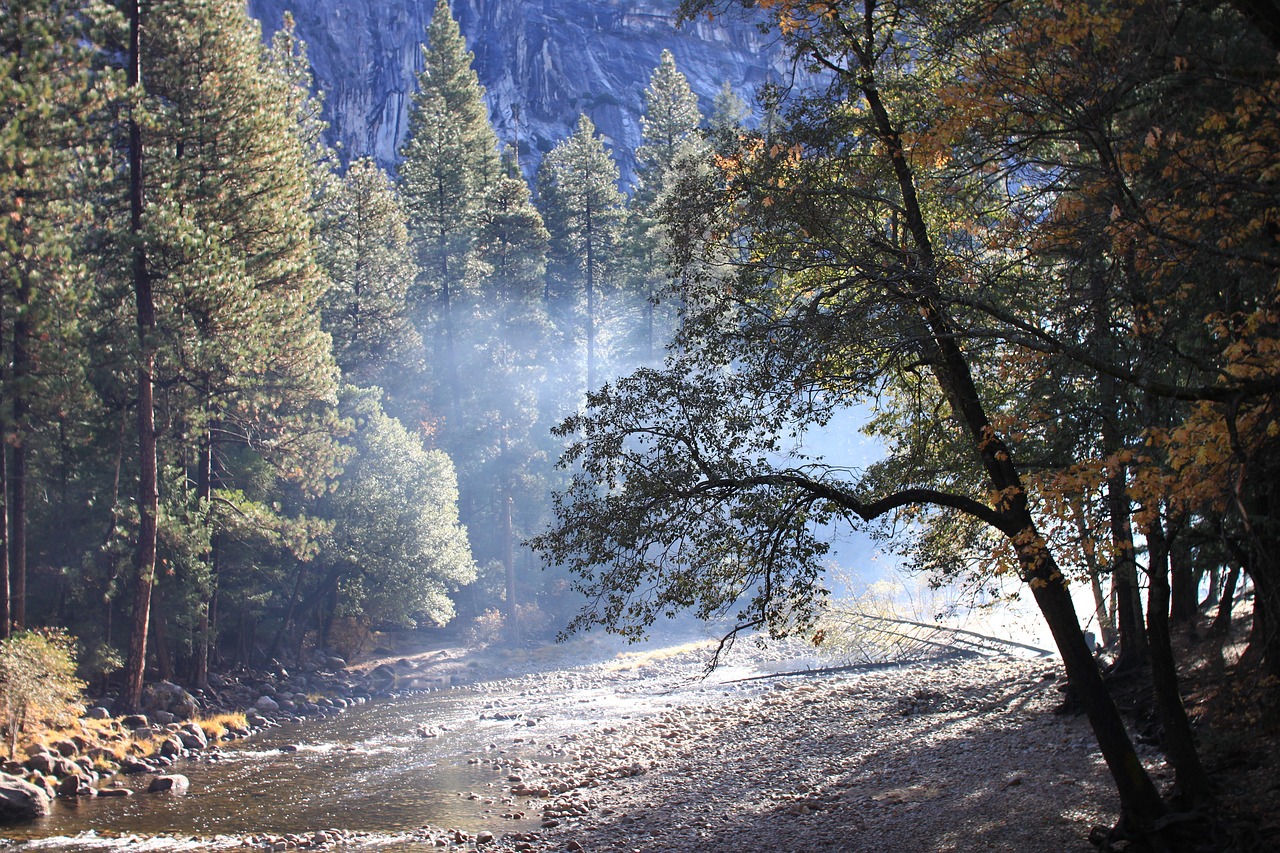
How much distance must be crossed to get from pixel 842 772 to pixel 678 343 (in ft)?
21.7

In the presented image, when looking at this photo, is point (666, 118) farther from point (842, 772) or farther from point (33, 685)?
point (842, 772)

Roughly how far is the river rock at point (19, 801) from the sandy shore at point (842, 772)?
6.45 m

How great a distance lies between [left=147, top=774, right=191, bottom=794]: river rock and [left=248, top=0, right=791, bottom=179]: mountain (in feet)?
198

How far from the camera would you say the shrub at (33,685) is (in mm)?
15453

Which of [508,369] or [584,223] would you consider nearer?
[508,369]

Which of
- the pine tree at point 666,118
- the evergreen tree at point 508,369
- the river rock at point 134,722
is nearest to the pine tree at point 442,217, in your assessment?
the evergreen tree at point 508,369

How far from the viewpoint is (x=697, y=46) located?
285 feet

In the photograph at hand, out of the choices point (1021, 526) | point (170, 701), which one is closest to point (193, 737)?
point (170, 701)

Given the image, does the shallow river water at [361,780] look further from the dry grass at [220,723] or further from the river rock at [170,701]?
the river rock at [170,701]

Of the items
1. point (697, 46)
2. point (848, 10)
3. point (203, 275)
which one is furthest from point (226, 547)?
point (697, 46)

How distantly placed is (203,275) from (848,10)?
15948mm

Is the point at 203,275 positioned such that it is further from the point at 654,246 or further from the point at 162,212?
the point at 654,246

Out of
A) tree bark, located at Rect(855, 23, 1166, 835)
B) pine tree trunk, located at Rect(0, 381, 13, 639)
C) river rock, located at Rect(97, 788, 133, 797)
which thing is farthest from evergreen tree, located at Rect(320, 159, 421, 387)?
tree bark, located at Rect(855, 23, 1166, 835)

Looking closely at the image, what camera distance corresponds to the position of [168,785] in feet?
49.2
